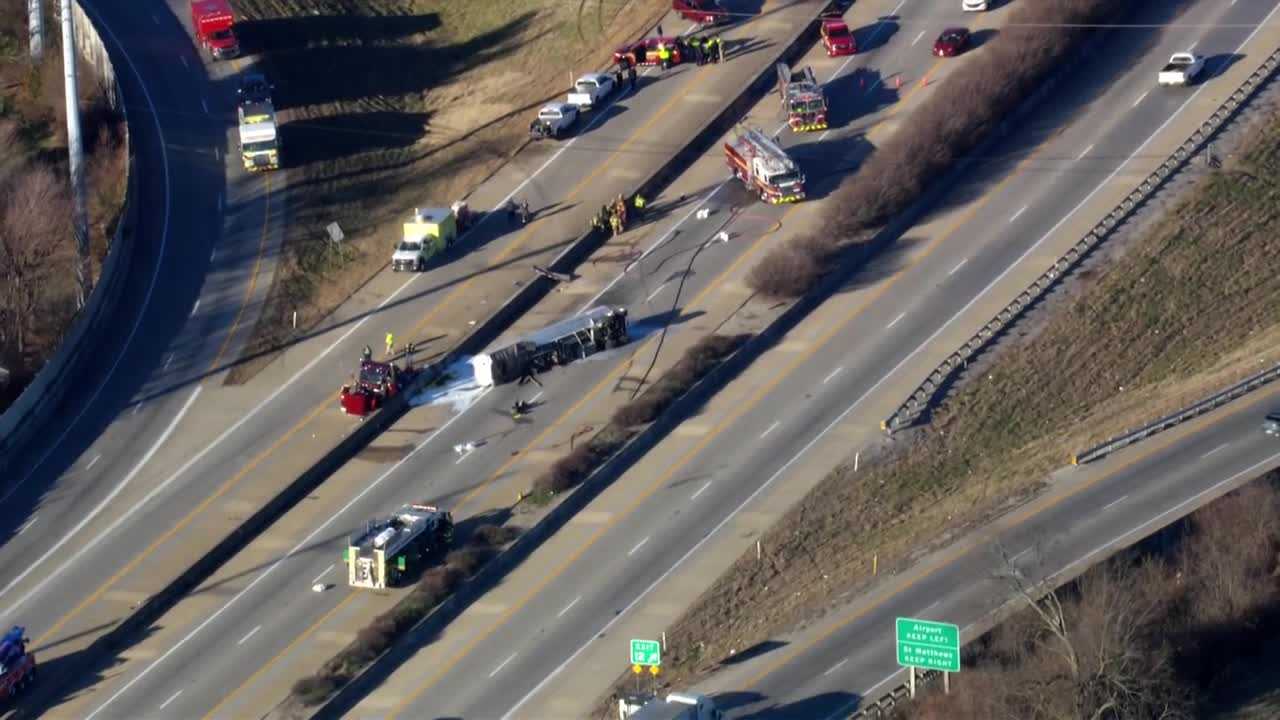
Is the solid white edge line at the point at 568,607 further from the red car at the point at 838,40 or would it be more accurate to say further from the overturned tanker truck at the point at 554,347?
the red car at the point at 838,40

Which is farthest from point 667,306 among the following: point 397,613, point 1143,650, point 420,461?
point 1143,650

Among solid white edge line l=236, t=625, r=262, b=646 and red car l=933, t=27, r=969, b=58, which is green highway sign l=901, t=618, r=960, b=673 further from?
red car l=933, t=27, r=969, b=58

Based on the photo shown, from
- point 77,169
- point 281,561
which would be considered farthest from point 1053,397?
point 77,169

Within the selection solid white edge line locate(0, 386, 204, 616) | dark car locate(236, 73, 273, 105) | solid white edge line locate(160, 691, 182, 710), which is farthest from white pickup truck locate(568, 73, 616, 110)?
solid white edge line locate(160, 691, 182, 710)

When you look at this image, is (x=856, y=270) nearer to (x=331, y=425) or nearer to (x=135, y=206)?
(x=331, y=425)

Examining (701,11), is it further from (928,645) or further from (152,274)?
(928,645)
